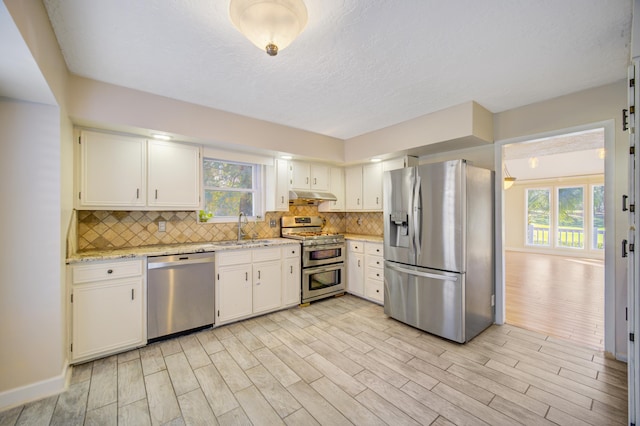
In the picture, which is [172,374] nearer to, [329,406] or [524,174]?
[329,406]

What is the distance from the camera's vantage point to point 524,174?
822 centimetres

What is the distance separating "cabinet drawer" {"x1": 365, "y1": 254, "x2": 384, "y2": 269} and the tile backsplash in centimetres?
150

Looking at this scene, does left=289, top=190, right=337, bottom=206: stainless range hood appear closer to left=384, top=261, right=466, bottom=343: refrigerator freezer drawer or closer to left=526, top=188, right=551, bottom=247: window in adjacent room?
left=384, top=261, right=466, bottom=343: refrigerator freezer drawer

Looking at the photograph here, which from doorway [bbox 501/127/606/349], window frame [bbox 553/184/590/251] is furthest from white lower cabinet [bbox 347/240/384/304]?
window frame [bbox 553/184/590/251]

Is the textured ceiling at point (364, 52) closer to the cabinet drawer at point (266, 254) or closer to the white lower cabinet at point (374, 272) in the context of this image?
the cabinet drawer at point (266, 254)

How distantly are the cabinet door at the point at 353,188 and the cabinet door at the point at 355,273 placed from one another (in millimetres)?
852

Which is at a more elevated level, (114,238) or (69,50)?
(69,50)

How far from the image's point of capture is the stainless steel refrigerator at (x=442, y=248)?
274 cm

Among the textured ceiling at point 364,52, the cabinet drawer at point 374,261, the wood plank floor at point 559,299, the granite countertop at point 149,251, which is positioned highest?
the textured ceiling at point 364,52

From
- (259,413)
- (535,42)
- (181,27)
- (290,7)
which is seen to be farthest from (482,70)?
(259,413)

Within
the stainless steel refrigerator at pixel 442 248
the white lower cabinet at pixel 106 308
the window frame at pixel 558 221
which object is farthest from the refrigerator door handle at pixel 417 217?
the window frame at pixel 558 221

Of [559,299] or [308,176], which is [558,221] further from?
[308,176]

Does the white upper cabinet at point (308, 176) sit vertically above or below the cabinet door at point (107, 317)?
above

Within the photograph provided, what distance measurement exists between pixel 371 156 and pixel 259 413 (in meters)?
3.31
